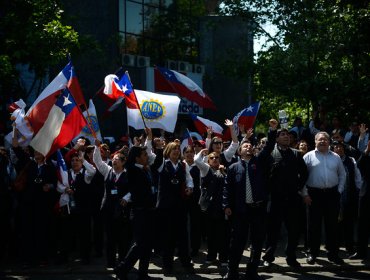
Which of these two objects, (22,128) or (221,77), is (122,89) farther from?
(221,77)

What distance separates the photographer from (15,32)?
1588 cm

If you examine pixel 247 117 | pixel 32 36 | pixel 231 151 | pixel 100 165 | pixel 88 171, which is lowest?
pixel 88 171

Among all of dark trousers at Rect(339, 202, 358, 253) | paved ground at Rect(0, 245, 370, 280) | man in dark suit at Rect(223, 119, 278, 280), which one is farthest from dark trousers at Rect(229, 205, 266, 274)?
dark trousers at Rect(339, 202, 358, 253)

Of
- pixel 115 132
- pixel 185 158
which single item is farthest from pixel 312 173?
pixel 115 132

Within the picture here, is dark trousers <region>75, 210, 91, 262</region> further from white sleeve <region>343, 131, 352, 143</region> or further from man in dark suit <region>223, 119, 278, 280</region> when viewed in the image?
white sleeve <region>343, 131, 352, 143</region>

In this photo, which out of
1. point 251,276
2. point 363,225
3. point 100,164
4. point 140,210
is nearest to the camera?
point 140,210

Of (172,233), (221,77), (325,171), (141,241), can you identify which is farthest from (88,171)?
(221,77)

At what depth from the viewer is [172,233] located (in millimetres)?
11000

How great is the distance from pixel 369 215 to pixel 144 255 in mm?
4354

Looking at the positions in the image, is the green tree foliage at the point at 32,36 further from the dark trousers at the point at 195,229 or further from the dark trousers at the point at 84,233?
the dark trousers at the point at 195,229

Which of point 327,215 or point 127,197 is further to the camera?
point 327,215

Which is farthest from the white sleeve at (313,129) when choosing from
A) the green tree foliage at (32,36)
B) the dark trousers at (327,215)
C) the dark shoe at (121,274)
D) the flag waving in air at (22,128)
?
the dark shoe at (121,274)

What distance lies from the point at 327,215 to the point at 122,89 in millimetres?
4438

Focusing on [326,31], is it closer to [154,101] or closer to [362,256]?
[154,101]
